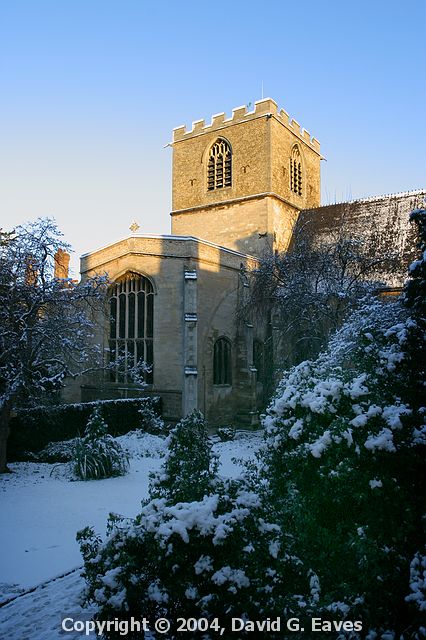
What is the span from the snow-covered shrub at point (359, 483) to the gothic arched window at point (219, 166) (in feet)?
74.2

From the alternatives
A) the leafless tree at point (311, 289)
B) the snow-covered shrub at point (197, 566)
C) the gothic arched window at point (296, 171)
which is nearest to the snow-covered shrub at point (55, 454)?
the leafless tree at point (311, 289)

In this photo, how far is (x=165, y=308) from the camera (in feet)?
59.4

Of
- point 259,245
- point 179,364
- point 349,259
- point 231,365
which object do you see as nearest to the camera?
point 349,259

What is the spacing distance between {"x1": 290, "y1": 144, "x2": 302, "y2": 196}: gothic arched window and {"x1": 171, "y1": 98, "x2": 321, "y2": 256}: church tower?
0.04 meters

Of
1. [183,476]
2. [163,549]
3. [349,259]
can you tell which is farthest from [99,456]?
[349,259]

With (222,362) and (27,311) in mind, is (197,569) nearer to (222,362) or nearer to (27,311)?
(27,311)

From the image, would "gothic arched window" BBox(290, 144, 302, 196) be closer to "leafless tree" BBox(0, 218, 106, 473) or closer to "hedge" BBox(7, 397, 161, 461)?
"hedge" BBox(7, 397, 161, 461)

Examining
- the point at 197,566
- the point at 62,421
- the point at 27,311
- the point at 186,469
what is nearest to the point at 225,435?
the point at 62,421

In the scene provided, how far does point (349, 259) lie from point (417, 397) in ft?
39.2

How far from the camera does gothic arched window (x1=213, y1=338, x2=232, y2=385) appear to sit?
62.9 ft

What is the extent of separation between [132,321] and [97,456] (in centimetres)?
838

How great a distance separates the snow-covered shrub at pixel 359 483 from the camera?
162 inches

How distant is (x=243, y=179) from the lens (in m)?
25.5

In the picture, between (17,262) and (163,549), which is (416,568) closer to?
(163,549)
